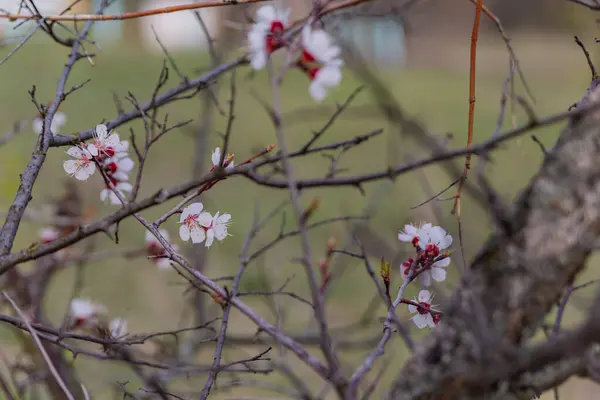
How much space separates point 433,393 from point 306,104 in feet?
10.6

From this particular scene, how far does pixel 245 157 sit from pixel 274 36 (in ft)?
9.05

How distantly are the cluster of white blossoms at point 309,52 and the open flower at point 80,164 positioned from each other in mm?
292

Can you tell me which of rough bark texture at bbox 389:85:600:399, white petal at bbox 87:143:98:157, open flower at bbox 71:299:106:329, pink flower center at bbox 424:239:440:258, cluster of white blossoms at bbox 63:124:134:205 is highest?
open flower at bbox 71:299:106:329

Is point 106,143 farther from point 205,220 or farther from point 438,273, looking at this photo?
point 438,273

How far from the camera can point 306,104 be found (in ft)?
11.8

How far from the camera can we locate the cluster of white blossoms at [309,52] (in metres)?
0.46

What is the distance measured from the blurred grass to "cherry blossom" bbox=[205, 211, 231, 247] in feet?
4.08

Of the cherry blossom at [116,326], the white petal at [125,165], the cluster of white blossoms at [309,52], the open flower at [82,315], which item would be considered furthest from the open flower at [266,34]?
the open flower at [82,315]

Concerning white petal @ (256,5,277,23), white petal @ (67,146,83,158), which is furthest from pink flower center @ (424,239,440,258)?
white petal @ (67,146,83,158)

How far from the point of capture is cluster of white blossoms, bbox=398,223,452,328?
0.62 metres

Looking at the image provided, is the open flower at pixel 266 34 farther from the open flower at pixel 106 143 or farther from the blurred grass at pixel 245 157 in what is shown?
the blurred grass at pixel 245 157

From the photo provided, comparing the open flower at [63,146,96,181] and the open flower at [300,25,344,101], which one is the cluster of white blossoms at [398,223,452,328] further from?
the open flower at [63,146,96,181]

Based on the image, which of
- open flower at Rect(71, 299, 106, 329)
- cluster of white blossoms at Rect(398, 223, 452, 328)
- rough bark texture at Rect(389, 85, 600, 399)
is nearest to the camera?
rough bark texture at Rect(389, 85, 600, 399)

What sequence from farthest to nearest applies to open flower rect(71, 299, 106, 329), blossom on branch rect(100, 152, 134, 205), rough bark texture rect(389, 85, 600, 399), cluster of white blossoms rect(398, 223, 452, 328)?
open flower rect(71, 299, 106, 329) → blossom on branch rect(100, 152, 134, 205) → cluster of white blossoms rect(398, 223, 452, 328) → rough bark texture rect(389, 85, 600, 399)
